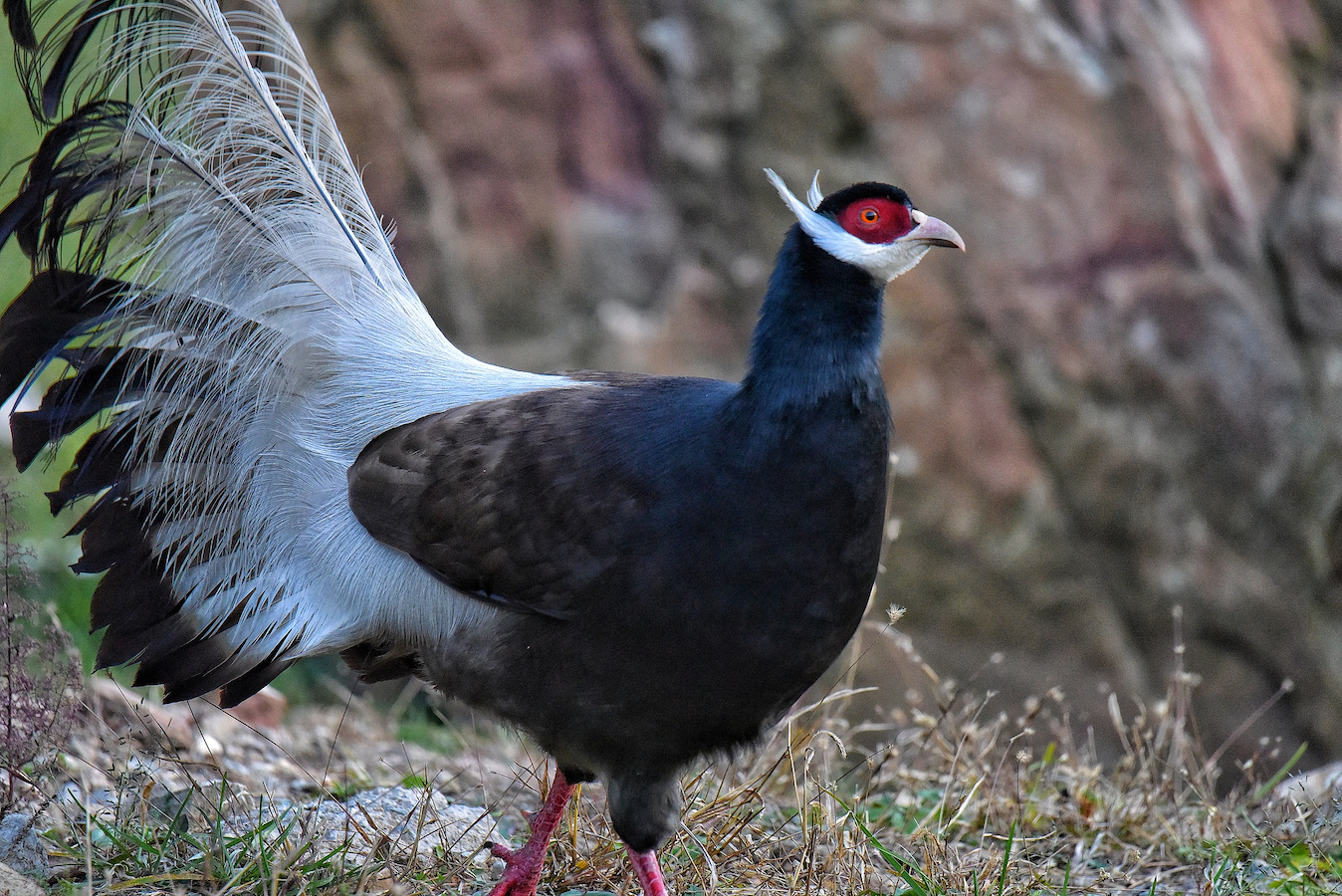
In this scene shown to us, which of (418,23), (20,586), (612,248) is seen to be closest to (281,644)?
(20,586)

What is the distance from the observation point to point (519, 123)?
6090mm

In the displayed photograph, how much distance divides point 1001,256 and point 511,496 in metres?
3.31

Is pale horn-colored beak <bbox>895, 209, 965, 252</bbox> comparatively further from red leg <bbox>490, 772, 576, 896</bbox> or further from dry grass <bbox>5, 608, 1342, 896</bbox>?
red leg <bbox>490, 772, 576, 896</bbox>

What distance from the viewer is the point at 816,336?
291 centimetres

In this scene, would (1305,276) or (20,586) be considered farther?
(1305,276)

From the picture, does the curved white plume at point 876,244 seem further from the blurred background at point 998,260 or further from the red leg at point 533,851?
the blurred background at point 998,260

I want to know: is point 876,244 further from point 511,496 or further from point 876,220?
point 511,496

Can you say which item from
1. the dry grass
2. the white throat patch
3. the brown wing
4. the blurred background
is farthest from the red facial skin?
the blurred background

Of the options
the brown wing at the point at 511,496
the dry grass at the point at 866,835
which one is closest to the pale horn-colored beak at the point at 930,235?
the brown wing at the point at 511,496

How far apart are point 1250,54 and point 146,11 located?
523 centimetres

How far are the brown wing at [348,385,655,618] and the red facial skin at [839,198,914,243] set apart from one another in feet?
2.43

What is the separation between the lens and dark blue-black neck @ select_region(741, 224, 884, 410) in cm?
289

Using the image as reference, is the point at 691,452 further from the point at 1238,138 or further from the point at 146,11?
the point at 1238,138

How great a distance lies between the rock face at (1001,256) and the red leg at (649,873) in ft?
8.21
